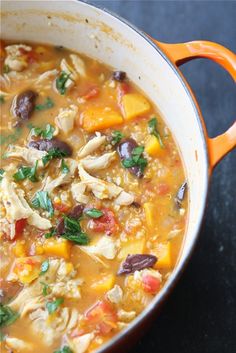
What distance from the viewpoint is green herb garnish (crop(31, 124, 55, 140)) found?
346 centimetres

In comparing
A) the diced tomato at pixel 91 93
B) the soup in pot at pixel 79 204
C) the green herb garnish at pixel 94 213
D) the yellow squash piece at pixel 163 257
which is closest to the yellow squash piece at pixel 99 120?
the soup in pot at pixel 79 204

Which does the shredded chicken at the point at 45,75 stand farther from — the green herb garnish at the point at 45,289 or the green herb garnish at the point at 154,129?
the green herb garnish at the point at 45,289

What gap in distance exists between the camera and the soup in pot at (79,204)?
3.01 m

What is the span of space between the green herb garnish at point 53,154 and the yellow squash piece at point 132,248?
0.51 metres

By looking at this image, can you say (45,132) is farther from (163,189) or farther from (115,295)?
(115,295)

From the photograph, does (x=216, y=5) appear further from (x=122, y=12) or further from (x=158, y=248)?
(x=158, y=248)

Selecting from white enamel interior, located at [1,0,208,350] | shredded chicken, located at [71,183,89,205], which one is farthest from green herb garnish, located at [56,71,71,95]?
shredded chicken, located at [71,183,89,205]

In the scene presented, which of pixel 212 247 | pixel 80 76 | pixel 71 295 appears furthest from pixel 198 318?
pixel 80 76

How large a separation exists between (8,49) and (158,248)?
4.35ft

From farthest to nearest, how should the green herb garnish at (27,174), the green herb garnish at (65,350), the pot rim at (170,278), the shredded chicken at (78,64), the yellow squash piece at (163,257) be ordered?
1. the shredded chicken at (78,64)
2. the green herb garnish at (27,174)
3. the yellow squash piece at (163,257)
4. the green herb garnish at (65,350)
5. the pot rim at (170,278)

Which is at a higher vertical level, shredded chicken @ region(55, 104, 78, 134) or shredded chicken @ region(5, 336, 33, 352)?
shredded chicken @ region(55, 104, 78, 134)

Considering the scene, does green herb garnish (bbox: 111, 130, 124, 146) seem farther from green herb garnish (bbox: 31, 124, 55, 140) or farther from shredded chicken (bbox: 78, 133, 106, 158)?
green herb garnish (bbox: 31, 124, 55, 140)

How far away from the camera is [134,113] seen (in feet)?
11.6

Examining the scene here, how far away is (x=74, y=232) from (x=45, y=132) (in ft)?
1.78
